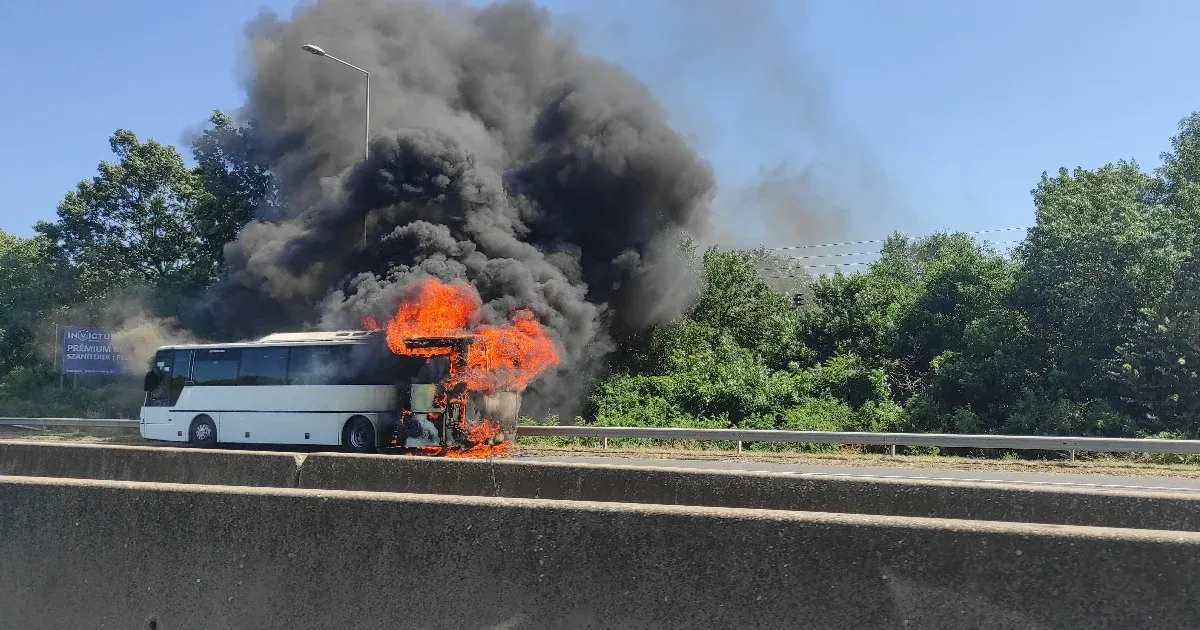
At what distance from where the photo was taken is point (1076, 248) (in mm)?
21969

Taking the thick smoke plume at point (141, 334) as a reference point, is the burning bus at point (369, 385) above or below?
below

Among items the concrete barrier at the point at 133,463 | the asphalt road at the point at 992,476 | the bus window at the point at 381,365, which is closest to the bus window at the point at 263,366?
the bus window at the point at 381,365

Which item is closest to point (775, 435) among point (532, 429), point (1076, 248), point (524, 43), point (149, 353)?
point (532, 429)

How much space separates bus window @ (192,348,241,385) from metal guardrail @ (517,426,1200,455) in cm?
656

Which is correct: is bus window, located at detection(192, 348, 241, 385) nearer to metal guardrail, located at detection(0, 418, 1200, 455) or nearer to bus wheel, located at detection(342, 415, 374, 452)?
bus wheel, located at detection(342, 415, 374, 452)

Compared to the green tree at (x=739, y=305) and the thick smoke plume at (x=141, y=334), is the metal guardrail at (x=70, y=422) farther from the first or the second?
the green tree at (x=739, y=305)

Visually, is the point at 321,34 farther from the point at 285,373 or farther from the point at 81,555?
the point at 81,555

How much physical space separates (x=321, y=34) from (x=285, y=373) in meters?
20.8

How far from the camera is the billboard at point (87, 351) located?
31188 mm

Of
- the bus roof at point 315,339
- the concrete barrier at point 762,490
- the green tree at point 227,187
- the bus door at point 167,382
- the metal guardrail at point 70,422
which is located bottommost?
the metal guardrail at point 70,422

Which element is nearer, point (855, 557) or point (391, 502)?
point (855, 557)

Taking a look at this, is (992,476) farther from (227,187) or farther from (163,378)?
(227,187)

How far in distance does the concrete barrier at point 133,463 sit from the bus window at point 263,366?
8.96 metres

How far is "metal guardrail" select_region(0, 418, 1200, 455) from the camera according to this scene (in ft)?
51.9
